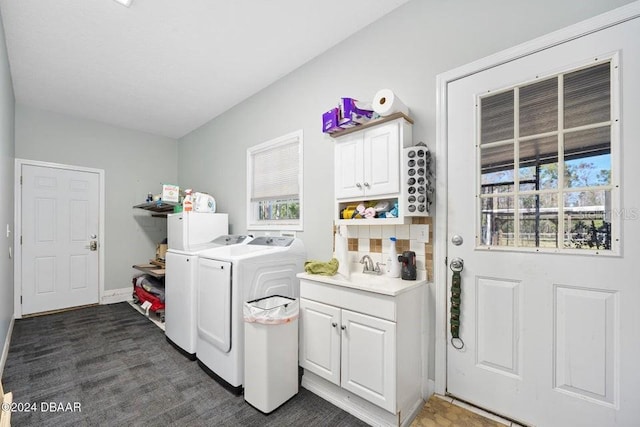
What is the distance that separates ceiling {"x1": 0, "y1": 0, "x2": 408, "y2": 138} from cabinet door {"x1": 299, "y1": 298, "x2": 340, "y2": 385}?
2141mm

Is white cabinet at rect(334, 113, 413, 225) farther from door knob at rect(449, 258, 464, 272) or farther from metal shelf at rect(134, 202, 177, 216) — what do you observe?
metal shelf at rect(134, 202, 177, 216)

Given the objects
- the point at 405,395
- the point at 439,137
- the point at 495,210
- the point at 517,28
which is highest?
the point at 517,28

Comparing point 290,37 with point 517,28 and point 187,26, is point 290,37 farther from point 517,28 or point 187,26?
point 517,28

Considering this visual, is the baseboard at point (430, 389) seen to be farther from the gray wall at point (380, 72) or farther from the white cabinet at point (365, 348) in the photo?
the gray wall at point (380, 72)

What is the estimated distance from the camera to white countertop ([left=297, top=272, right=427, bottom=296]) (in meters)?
1.61

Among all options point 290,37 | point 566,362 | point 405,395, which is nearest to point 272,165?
point 290,37

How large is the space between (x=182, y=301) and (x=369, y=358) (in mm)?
1824

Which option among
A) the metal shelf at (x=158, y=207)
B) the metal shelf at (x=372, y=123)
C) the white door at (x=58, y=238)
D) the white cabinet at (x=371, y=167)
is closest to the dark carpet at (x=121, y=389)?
the white door at (x=58, y=238)

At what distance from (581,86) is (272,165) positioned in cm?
254

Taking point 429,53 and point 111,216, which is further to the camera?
point 111,216

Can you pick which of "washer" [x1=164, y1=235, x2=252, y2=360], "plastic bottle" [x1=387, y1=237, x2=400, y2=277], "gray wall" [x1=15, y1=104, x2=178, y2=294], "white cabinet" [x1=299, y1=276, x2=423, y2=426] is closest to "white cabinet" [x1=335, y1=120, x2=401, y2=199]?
"plastic bottle" [x1=387, y1=237, x2=400, y2=277]

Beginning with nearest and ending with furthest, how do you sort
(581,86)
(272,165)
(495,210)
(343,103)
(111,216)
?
(581,86)
(495,210)
(343,103)
(272,165)
(111,216)

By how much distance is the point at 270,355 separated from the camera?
5.98 feet

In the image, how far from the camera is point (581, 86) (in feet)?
4.62
